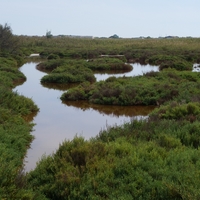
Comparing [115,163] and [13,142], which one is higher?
[115,163]

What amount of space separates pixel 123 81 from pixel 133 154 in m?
13.1

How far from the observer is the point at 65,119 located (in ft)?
45.1

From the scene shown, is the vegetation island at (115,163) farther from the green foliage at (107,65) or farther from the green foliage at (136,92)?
the green foliage at (107,65)

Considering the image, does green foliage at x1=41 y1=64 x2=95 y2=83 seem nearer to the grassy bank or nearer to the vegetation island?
the grassy bank

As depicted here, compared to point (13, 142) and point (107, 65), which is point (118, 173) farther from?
point (107, 65)

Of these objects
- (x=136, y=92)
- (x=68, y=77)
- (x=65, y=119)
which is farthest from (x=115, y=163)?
(x=68, y=77)

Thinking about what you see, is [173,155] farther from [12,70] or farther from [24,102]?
[12,70]

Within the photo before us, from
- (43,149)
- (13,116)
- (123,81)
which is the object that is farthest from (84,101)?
(43,149)

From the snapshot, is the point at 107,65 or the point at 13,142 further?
the point at 107,65

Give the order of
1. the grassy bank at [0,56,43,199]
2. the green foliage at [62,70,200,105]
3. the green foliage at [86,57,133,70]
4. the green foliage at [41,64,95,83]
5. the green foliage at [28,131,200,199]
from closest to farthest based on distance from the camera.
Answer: the grassy bank at [0,56,43,199] < the green foliage at [28,131,200,199] < the green foliage at [62,70,200,105] < the green foliage at [41,64,95,83] < the green foliage at [86,57,133,70]

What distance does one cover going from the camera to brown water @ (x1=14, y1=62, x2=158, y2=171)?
10.2 m

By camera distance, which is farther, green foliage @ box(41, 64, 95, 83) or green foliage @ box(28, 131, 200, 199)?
green foliage @ box(41, 64, 95, 83)

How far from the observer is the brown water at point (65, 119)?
10.2 meters

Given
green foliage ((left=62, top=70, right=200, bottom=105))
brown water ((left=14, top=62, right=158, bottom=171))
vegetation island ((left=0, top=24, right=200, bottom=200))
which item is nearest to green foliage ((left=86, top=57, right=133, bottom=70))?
brown water ((left=14, top=62, right=158, bottom=171))
